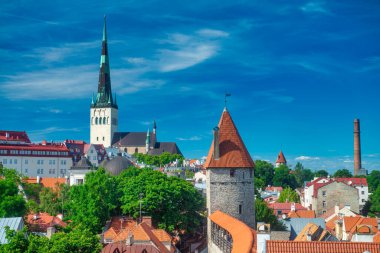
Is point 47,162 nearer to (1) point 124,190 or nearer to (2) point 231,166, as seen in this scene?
(1) point 124,190

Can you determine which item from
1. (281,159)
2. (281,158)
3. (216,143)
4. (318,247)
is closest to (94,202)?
(216,143)

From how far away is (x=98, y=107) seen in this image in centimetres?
16812

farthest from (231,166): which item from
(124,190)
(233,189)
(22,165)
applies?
(22,165)

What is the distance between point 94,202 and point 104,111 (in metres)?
124

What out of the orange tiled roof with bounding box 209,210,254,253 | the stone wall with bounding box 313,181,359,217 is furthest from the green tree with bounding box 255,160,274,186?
the orange tiled roof with bounding box 209,210,254,253

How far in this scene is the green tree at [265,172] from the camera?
126250mm

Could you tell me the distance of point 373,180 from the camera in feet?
364

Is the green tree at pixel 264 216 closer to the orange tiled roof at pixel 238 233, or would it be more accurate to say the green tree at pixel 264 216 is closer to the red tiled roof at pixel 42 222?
the orange tiled roof at pixel 238 233

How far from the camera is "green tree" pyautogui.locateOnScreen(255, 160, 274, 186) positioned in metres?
126

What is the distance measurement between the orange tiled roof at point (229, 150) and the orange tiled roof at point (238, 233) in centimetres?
519

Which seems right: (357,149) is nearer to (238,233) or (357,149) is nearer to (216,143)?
(216,143)

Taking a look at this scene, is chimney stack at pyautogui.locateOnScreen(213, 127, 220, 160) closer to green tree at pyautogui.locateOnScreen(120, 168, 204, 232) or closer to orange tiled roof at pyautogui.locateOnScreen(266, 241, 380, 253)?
green tree at pyautogui.locateOnScreen(120, 168, 204, 232)

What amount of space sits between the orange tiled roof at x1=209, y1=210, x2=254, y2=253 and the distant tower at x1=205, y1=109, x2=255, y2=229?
11.4 ft

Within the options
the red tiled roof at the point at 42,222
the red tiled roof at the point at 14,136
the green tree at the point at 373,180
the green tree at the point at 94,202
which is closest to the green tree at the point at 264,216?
the green tree at the point at 94,202
